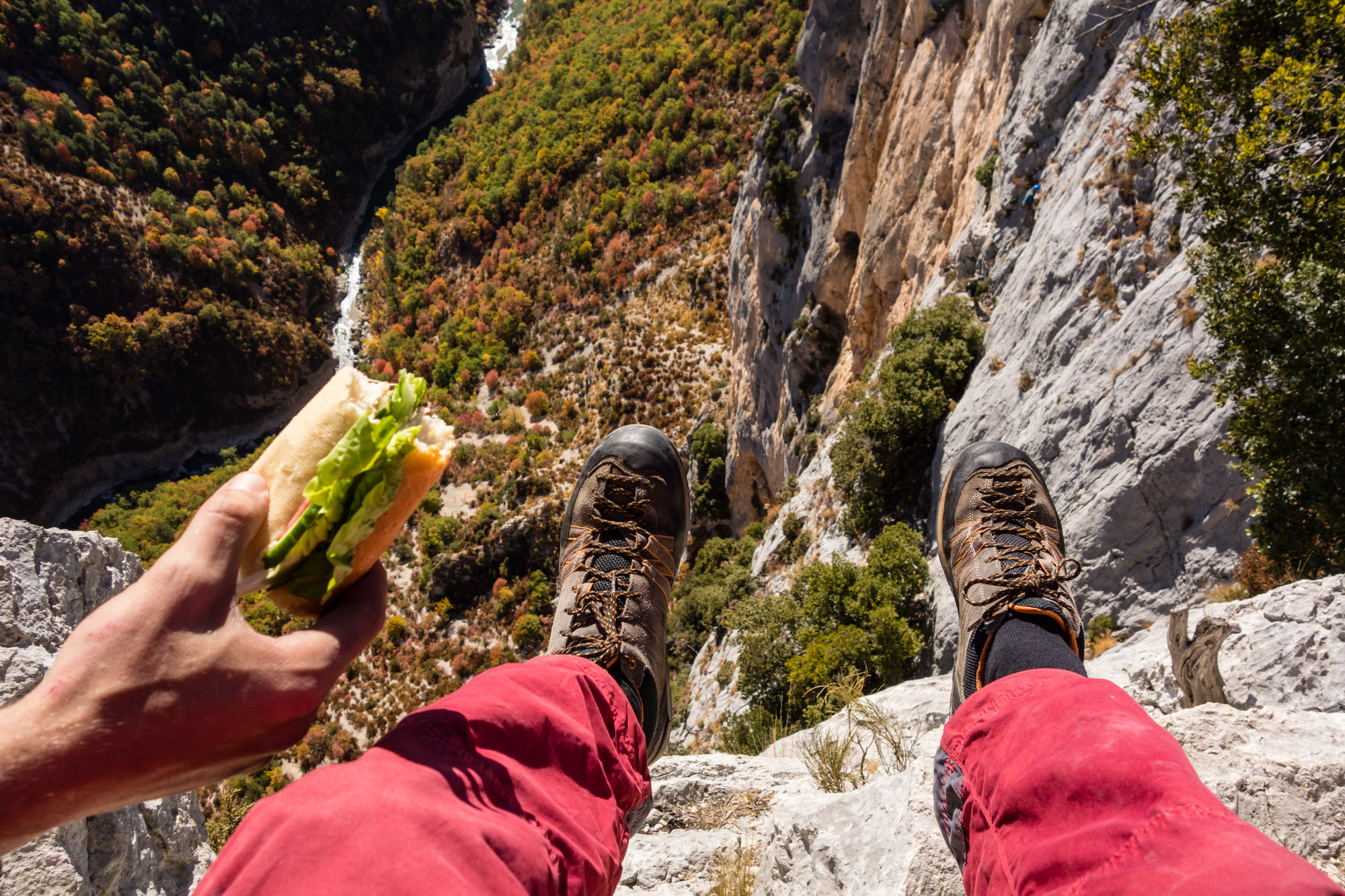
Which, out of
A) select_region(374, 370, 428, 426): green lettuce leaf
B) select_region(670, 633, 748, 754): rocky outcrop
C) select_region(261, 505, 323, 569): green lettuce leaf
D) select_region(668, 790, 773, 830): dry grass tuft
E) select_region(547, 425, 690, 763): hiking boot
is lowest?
select_region(670, 633, 748, 754): rocky outcrop

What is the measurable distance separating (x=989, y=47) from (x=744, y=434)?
1478 cm

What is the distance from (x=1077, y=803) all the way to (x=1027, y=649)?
6.01 feet

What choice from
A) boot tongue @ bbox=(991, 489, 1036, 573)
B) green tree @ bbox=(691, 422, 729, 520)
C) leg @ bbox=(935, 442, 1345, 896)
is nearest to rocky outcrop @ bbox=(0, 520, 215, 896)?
leg @ bbox=(935, 442, 1345, 896)

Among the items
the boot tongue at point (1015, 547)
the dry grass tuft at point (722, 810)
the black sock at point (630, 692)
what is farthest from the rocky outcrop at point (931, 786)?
the boot tongue at point (1015, 547)

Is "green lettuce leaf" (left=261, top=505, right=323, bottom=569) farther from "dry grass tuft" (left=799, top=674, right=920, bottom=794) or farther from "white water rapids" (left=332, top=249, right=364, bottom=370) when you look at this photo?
"white water rapids" (left=332, top=249, right=364, bottom=370)

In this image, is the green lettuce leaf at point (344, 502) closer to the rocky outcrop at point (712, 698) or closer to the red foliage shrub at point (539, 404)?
the rocky outcrop at point (712, 698)

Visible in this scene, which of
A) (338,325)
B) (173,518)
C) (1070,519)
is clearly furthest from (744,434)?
(338,325)

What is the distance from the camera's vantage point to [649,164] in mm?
41188

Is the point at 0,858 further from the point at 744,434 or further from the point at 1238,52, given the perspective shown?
the point at 744,434

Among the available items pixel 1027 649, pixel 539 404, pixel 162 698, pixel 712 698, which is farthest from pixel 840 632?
pixel 539 404

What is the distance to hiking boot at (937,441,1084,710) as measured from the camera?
3.96 metres

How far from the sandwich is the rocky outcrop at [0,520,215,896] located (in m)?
2.03

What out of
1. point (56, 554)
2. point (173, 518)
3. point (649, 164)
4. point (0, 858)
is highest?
point (649, 164)

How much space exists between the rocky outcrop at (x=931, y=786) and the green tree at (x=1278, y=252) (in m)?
1.26
